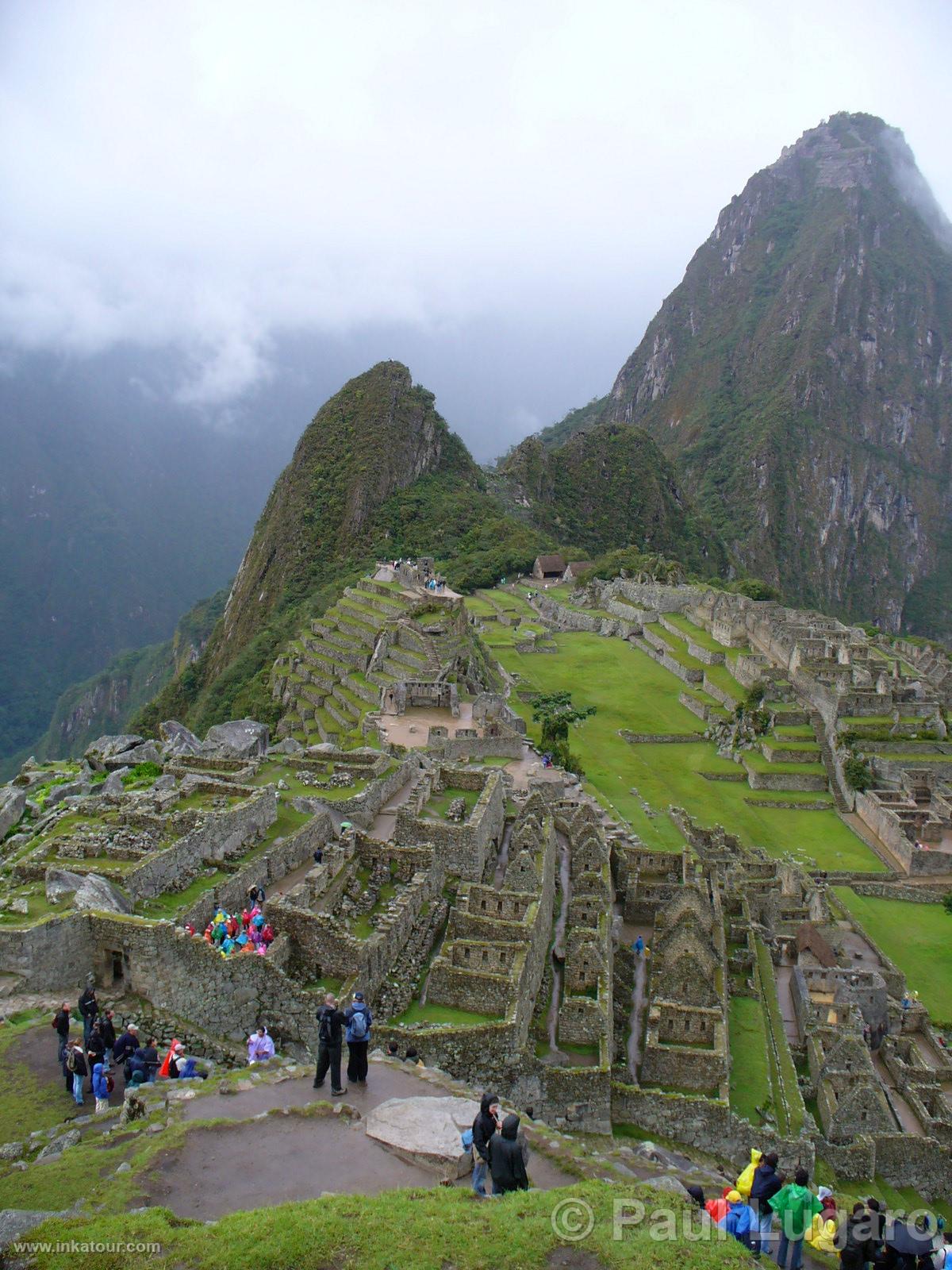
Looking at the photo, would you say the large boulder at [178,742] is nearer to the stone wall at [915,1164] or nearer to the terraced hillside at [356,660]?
the terraced hillside at [356,660]

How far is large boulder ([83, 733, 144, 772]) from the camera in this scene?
22172 mm

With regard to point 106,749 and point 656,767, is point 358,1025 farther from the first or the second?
point 656,767

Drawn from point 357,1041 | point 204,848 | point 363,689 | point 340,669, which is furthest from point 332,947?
point 340,669

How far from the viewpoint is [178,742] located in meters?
23.4

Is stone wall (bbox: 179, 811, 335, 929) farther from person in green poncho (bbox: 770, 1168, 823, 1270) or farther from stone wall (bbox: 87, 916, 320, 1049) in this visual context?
person in green poncho (bbox: 770, 1168, 823, 1270)

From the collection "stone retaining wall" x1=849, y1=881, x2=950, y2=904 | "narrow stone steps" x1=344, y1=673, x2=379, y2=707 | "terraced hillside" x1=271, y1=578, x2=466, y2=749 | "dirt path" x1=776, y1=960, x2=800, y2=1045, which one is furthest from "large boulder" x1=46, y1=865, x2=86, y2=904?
"stone retaining wall" x1=849, y1=881, x2=950, y2=904

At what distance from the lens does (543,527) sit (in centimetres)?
11169

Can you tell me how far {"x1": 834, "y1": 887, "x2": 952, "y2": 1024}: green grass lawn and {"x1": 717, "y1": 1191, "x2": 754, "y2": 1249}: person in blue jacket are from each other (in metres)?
16.1

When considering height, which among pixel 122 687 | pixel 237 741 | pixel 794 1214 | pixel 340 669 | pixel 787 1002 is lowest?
pixel 787 1002

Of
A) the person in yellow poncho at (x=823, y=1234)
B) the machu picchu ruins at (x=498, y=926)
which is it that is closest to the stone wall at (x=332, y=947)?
the machu picchu ruins at (x=498, y=926)

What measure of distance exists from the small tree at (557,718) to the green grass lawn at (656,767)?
1.81 feet

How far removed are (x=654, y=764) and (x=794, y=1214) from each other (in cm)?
3187

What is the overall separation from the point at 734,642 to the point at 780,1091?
144ft

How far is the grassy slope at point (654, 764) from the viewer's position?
33.3 metres
